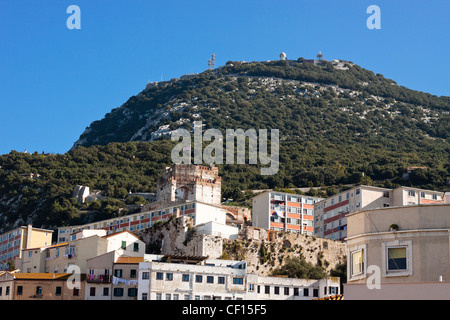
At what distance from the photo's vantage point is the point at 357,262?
1077 inches

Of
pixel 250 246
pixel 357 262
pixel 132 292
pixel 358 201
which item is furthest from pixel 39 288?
pixel 357 262

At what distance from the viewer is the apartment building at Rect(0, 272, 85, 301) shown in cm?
7225

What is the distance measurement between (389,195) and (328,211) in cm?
1160

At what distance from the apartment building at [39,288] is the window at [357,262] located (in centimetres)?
4840

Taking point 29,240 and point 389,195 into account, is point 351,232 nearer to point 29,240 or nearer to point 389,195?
point 389,195

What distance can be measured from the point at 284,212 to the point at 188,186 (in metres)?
18.5

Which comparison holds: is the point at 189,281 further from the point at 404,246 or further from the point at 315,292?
the point at 404,246

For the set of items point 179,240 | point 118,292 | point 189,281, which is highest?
point 179,240

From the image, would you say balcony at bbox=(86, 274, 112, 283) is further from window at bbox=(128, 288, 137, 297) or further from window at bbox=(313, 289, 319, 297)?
window at bbox=(313, 289, 319, 297)

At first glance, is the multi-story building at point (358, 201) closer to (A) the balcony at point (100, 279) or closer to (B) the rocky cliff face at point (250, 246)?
(B) the rocky cliff face at point (250, 246)

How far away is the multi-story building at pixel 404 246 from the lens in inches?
993

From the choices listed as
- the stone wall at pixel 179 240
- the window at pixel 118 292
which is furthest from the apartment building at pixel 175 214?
the window at pixel 118 292

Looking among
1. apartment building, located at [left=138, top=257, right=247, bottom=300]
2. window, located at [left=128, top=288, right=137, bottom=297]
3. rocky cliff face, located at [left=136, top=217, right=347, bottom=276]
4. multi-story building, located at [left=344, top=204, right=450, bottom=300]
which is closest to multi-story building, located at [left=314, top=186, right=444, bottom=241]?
rocky cliff face, located at [left=136, top=217, right=347, bottom=276]
